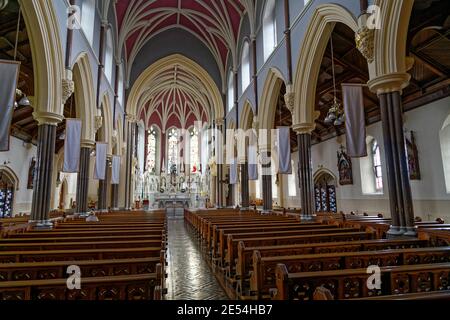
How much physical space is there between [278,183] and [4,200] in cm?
1662

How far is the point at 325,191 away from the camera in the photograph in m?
16.0

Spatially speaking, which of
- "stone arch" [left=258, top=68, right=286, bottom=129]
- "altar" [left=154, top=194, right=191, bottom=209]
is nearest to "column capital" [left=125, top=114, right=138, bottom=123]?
"altar" [left=154, top=194, right=191, bottom=209]

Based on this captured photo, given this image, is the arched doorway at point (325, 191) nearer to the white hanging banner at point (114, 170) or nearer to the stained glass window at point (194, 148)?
the white hanging banner at point (114, 170)

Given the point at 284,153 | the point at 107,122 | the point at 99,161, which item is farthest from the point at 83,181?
the point at 284,153

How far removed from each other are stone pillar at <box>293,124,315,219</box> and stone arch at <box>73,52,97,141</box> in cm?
802

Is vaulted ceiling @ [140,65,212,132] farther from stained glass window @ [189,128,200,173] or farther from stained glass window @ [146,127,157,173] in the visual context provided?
stained glass window @ [189,128,200,173]

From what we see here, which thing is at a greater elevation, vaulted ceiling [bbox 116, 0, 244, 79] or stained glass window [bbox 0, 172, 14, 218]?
vaulted ceiling [bbox 116, 0, 244, 79]

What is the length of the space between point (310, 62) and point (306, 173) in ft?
11.8

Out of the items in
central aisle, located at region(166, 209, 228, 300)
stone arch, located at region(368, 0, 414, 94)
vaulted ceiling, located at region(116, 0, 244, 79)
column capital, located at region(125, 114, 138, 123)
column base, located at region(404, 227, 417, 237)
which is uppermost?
vaulted ceiling, located at region(116, 0, 244, 79)

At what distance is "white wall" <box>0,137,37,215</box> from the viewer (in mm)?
13812

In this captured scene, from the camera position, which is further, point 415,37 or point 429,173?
point 429,173
